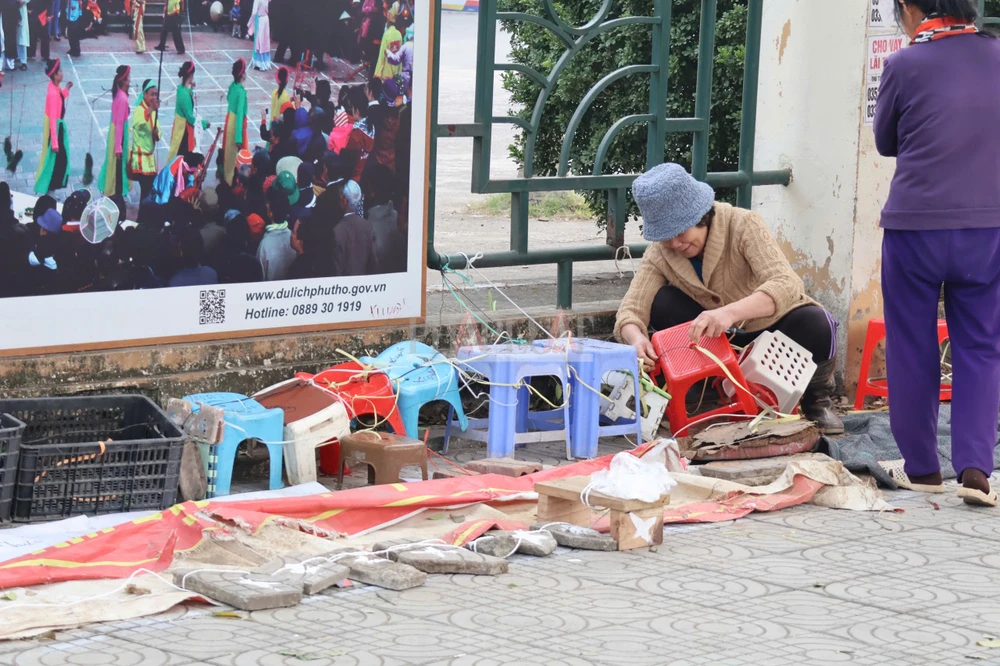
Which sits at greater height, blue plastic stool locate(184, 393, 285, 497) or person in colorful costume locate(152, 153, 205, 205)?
person in colorful costume locate(152, 153, 205, 205)

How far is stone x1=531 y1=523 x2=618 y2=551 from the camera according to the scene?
182 inches

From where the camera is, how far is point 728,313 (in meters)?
6.13

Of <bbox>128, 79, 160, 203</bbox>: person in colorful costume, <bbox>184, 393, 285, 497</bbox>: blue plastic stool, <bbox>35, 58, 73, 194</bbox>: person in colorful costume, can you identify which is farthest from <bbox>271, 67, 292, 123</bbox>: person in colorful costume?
<bbox>184, 393, 285, 497</bbox>: blue plastic stool

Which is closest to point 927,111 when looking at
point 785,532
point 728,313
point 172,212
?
point 728,313

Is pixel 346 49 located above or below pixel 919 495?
above

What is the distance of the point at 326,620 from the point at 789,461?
248 cm

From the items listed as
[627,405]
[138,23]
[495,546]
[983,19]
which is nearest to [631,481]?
[495,546]

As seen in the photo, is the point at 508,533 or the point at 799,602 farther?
the point at 508,533

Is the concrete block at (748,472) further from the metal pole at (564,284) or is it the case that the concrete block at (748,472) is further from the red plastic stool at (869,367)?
the red plastic stool at (869,367)

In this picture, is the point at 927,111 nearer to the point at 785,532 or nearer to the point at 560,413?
the point at 785,532

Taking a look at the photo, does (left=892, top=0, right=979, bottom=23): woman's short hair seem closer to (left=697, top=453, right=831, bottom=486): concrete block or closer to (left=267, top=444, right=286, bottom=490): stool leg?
(left=697, top=453, right=831, bottom=486): concrete block

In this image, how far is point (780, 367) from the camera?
634 cm

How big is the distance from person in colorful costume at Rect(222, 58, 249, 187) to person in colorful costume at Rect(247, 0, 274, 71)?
0.07 meters

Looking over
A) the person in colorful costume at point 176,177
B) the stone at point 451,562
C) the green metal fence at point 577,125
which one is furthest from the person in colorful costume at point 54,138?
the stone at point 451,562
